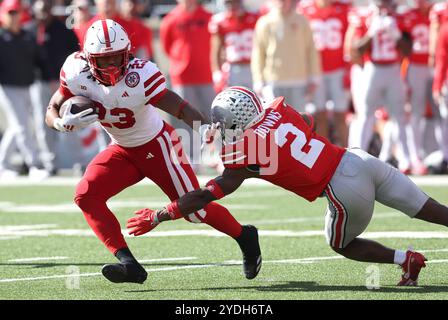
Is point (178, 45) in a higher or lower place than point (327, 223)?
lower

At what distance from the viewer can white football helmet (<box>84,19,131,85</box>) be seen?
6.39 metres

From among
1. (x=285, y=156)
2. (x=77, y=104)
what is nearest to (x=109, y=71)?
(x=77, y=104)

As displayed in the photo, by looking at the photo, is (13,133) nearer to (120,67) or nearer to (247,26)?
(247,26)

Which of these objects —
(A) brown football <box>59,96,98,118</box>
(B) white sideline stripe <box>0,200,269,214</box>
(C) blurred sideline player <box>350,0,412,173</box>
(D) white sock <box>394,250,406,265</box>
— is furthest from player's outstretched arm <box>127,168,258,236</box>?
(C) blurred sideline player <box>350,0,412,173</box>

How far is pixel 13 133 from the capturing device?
1386 cm

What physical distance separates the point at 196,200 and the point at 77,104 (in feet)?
2.92

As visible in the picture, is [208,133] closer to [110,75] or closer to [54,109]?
[110,75]

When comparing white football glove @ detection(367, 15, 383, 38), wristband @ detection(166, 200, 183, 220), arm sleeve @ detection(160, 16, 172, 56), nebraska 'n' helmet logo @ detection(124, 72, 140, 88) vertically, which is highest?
nebraska 'n' helmet logo @ detection(124, 72, 140, 88)

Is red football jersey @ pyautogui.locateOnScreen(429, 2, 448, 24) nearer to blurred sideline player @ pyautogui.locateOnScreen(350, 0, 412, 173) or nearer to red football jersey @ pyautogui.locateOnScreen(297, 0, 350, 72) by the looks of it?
blurred sideline player @ pyautogui.locateOnScreen(350, 0, 412, 173)

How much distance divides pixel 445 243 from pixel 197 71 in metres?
6.46

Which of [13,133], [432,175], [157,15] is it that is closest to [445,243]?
[432,175]

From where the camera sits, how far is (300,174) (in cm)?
611

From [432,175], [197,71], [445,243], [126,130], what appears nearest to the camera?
[126,130]

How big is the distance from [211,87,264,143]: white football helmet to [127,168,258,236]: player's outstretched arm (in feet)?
0.65
